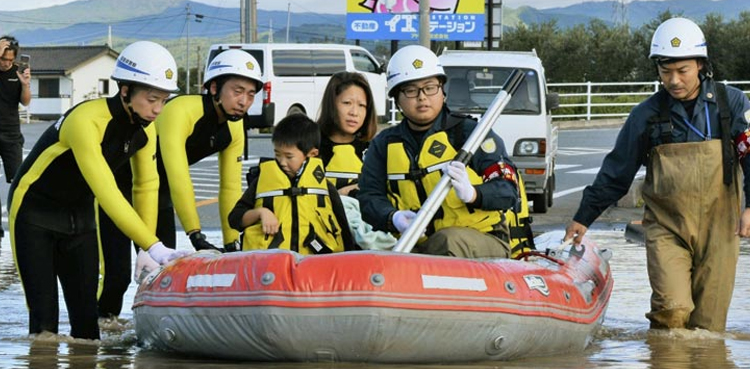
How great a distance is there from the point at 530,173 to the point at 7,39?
6578 millimetres

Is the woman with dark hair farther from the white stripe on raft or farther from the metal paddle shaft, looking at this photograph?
the white stripe on raft

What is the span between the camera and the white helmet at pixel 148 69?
776cm

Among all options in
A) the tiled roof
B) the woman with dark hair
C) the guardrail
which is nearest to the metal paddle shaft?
the woman with dark hair

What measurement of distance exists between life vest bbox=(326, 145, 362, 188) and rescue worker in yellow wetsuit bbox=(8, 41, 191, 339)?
4.77 ft

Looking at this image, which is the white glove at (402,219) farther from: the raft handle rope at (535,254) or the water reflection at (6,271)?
the water reflection at (6,271)

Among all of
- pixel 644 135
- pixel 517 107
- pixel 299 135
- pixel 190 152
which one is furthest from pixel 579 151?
pixel 299 135

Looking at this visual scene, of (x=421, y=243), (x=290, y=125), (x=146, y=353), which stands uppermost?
(x=290, y=125)

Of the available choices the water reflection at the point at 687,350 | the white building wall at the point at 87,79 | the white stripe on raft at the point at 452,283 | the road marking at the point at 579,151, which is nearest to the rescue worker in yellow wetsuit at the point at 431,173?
the white stripe on raft at the point at 452,283

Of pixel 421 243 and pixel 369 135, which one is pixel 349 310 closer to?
pixel 421 243

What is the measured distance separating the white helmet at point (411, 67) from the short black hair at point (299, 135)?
1.61ft

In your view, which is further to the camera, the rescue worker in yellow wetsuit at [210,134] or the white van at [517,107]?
the white van at [517,107]

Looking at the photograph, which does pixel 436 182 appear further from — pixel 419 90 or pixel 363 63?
pixel 363 63

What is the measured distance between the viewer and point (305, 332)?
23.5 feet

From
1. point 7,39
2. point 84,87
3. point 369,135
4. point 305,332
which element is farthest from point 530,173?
point 84,87
